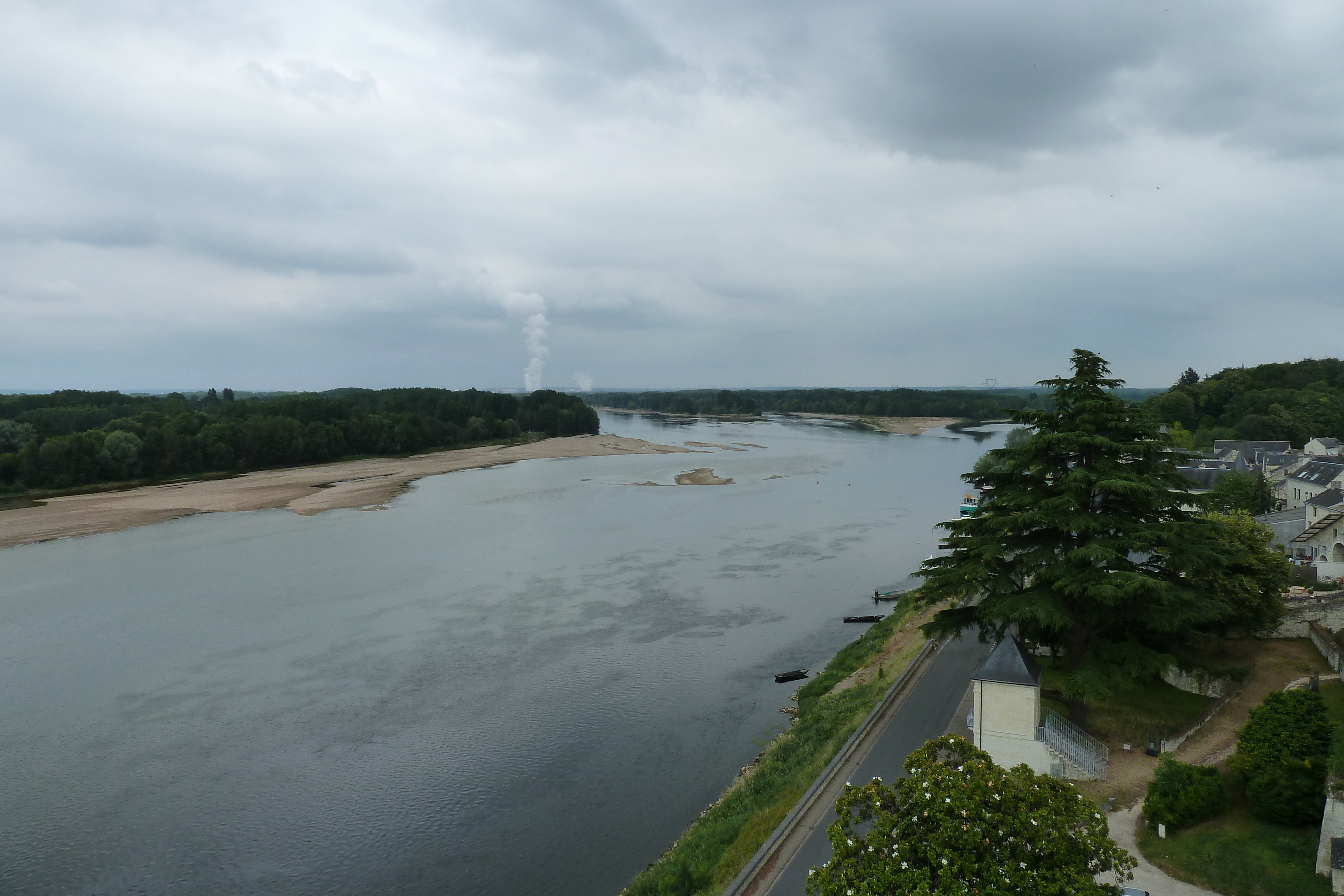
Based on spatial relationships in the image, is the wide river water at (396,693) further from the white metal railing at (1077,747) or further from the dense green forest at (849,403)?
the dense green forest at (849,403)

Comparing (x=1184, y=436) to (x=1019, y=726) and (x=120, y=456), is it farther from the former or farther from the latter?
(x=120, y=456)

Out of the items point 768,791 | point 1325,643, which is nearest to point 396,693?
point 768,791

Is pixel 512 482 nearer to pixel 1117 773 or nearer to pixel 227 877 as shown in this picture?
pixel 227 877

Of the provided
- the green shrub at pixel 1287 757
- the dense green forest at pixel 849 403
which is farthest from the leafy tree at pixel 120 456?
Answer: the dense green forest at pixel 849 403

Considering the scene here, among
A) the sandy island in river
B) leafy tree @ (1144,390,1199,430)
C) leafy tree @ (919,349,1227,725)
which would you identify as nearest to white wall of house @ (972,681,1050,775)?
leafy tree @ (919,349,1227,725)

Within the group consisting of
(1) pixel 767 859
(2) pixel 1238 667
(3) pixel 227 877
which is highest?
(2) pixel 1238 667

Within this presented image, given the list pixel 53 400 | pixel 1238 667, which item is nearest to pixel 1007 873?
pixel 1238 667

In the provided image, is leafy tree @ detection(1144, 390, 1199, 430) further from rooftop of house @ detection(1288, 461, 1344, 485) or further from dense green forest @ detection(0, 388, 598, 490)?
dense green forest @ detection(0, 388, 598, 490)
